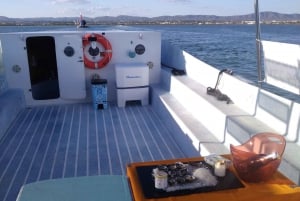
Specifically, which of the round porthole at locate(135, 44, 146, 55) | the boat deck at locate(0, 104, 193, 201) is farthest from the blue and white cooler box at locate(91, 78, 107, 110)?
the round porthole at locate(135, 44, 146, 55)

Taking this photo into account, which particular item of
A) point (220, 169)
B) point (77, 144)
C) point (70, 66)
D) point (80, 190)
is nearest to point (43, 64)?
point (70, 66)

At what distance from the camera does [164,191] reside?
1.39m

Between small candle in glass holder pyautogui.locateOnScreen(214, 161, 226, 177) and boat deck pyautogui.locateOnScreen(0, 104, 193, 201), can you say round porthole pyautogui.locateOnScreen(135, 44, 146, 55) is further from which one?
small candle in glass holder pyautogui.locateOnScreen(214, 161, 226, 177)

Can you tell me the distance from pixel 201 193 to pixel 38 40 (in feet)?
20.6

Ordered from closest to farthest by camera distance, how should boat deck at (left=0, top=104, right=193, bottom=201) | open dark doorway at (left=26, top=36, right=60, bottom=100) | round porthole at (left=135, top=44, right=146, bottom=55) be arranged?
boat deck at (left=0, top=104, right=193, bottom=201) → round porthole at (left=135, top=44, right=146, bottom=55) → open dark doorway at (left=26, top=36, right=60, bottom=100)

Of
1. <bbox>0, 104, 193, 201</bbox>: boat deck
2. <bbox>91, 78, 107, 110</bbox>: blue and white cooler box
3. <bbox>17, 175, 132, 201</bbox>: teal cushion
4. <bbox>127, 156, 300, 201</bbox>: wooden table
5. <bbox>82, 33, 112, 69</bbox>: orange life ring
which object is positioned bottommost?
<bbox>0, 104, 193, 201</bbox>: boat deck

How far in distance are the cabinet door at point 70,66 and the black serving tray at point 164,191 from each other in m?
3.74

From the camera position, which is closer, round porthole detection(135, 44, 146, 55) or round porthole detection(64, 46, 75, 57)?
round porthole detection(64, 46, 75, 57)

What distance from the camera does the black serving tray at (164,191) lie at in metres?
1.38

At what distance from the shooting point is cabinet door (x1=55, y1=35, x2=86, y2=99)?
495 centimetres

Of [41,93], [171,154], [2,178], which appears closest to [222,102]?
[171,154]

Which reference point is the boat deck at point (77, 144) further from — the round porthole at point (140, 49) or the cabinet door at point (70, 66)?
the round porthole at point (140, 49)

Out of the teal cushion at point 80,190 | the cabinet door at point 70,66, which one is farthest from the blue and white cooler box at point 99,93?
the teal cushion at point 80,190

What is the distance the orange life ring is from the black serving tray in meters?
3.80
